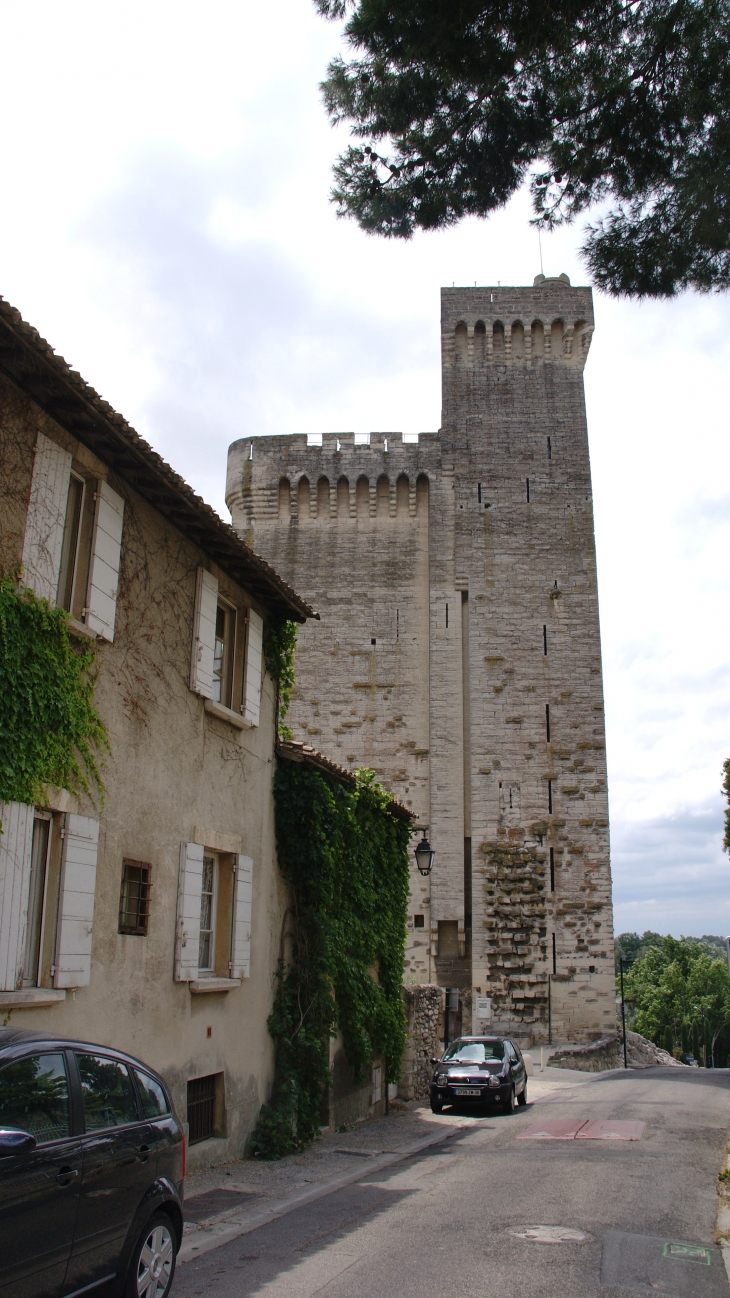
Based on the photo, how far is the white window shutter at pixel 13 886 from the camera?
19.3 ft

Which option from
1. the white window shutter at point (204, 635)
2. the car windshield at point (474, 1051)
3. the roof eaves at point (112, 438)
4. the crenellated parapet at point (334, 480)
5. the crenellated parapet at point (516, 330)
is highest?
the crenellated parapet at point (516, 330)

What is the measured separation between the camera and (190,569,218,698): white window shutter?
894 cm

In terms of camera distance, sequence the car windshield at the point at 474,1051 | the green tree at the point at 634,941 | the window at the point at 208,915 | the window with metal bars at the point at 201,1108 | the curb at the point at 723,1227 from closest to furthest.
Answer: the curb at the point at 723,1227 < the window with metal bars at the point at 201,1108 < the window at the point at 208,915 < the car windshield at the point at 474,1051 < the green tree at the point at 634,941

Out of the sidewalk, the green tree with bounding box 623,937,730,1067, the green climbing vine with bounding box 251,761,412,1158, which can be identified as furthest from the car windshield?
the green tree with bounding box 623,937,730,1067

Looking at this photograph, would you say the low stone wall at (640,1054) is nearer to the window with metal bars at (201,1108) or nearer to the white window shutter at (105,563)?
the window with metal bars at (201,1108)

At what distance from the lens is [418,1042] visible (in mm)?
16094

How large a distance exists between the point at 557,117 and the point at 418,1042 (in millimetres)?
13564

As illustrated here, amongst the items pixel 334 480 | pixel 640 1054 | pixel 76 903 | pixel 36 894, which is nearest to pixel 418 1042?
pixel 76 903

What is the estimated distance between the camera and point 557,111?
7574mm

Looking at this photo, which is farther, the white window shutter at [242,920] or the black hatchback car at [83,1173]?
the white window shutter at [242,920]

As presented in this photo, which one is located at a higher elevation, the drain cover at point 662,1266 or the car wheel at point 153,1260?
the car wheel at point 153,1260

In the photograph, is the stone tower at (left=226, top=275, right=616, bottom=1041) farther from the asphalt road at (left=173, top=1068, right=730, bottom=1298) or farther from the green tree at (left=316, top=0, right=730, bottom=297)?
the green tree at (left=316, top=0, right=730, bottom=297)

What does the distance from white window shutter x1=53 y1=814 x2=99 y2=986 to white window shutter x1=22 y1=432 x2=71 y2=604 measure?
163 cm

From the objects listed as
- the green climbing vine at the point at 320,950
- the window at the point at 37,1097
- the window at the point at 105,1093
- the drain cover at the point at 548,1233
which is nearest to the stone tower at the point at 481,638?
the green climbing vine at the point at 320,950
